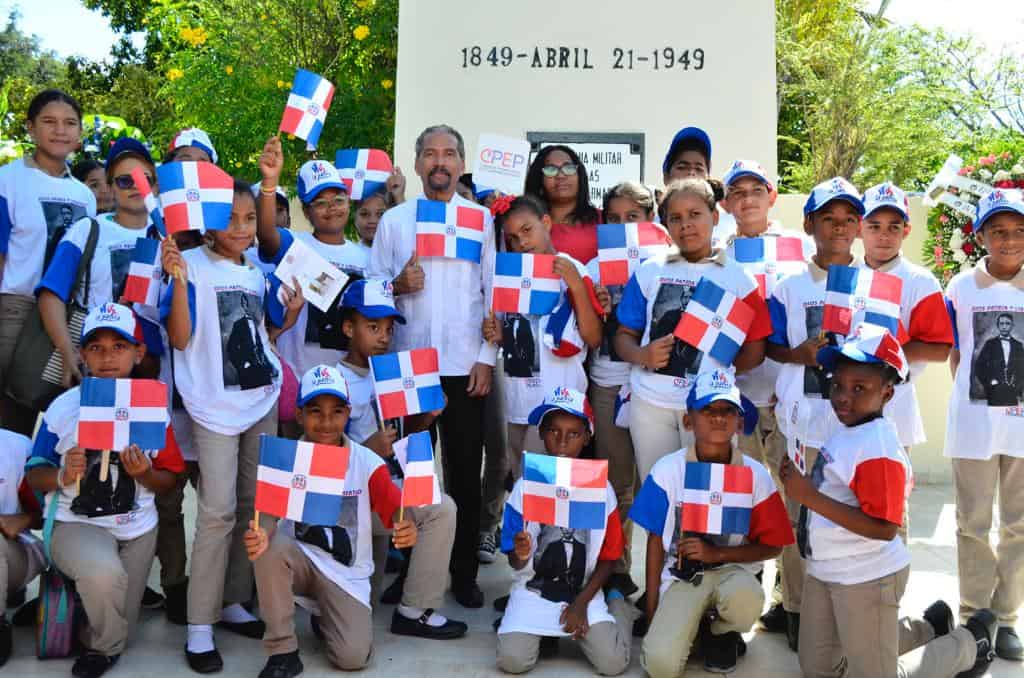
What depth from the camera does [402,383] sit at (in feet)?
14.3

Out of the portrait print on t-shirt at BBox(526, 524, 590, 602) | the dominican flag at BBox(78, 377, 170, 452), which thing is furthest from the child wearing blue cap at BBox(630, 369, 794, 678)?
the dominican flag at BBox(78, 377, 170, 452)

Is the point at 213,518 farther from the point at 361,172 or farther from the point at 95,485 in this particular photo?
the point at 361,172

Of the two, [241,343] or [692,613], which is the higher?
[241,343]

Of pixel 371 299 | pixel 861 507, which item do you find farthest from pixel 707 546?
pixel 371 299

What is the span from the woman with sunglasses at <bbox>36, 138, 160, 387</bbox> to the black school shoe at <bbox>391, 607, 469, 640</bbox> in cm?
169

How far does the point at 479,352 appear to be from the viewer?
477 cm

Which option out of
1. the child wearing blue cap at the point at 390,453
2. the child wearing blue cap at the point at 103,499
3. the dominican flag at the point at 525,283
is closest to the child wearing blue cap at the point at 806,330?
the dominican flag at the point at 525,283

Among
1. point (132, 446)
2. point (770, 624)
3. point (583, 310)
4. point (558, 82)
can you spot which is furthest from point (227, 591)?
point (558, 82)

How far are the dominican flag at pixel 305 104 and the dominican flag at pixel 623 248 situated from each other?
1348 mm

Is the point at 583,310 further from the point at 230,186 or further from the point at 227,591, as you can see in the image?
the point at 227,591

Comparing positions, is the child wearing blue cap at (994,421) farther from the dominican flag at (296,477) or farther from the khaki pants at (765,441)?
the dominican flag at (296,477)

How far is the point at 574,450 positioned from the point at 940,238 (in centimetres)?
438

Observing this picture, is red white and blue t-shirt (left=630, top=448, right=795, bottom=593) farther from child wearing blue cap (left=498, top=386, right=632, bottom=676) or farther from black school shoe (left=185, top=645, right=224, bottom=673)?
black school shoe (left=185, top=645, right=224, bottom=673)

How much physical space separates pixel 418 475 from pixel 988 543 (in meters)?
2.33
